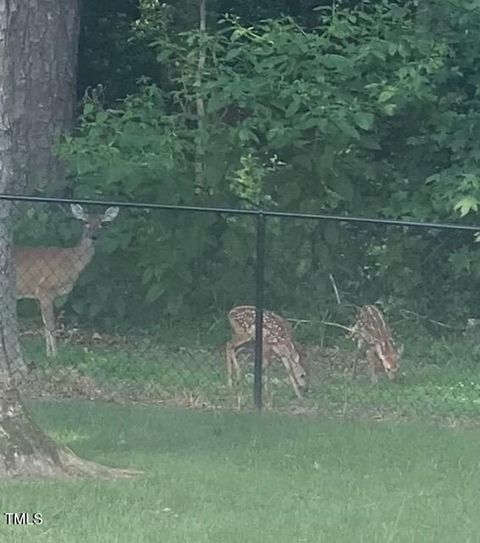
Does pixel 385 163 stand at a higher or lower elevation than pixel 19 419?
higher

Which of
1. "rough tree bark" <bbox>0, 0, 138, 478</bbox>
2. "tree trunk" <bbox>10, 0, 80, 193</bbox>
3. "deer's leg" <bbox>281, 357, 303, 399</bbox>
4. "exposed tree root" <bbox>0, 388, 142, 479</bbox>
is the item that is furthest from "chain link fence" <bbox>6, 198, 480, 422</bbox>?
"exposed tree root" <bbox>0, 388, 142, 479</bbox>

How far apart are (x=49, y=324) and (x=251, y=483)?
5279 mm

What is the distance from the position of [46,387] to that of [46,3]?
4.99 meters

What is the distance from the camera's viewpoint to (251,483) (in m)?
8.10

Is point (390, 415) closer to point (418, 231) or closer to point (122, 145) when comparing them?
point (418, 231)

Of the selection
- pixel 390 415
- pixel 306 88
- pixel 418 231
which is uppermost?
pixel 306 88

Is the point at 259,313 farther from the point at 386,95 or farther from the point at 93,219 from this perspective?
the point at 386,95

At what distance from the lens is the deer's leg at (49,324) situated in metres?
12.8

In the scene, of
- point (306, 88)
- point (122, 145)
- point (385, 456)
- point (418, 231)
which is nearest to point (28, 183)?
point (122, 145)

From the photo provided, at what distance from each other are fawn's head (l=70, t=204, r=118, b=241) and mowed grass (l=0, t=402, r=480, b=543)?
9.41 ft

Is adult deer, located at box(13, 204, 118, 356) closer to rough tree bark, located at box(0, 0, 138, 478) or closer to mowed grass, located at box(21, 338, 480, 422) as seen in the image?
mowed grass, located at box(21, 338, 480, 422)

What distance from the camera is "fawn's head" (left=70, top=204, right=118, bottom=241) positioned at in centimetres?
1323

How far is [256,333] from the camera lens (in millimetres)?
11328

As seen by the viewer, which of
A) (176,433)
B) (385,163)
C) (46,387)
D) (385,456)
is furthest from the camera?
(385,163)
